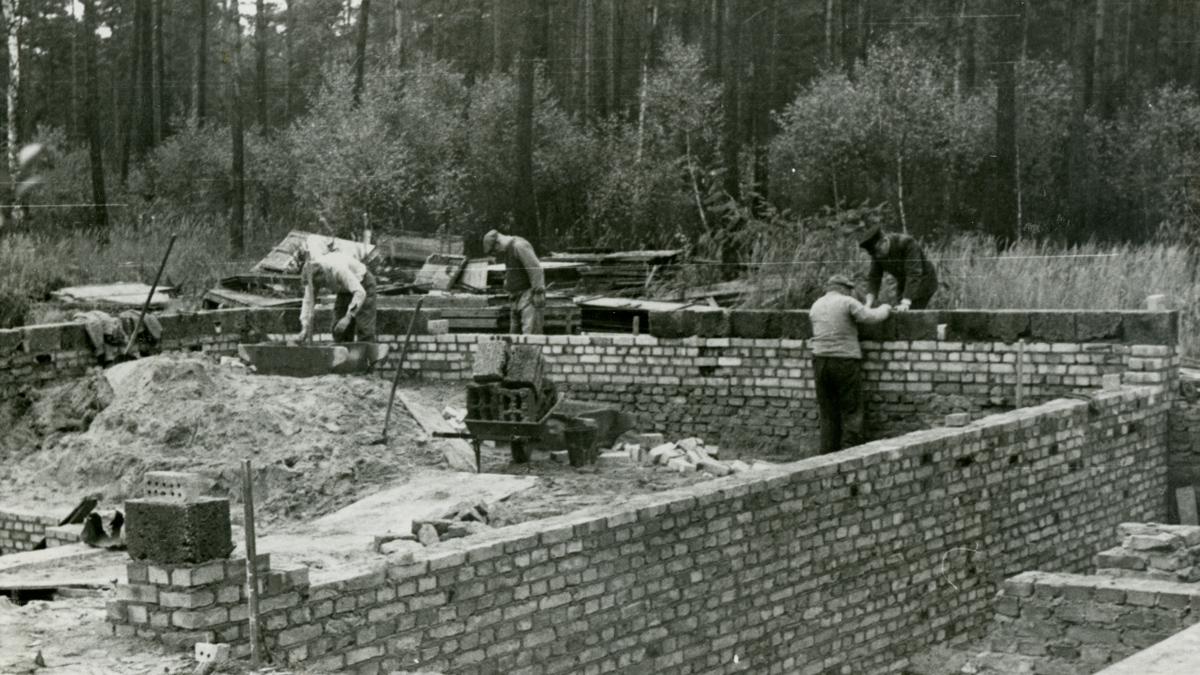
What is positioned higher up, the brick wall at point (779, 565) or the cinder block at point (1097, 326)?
the cinder block at point (1097, 326)

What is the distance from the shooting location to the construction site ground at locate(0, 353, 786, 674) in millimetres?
9172

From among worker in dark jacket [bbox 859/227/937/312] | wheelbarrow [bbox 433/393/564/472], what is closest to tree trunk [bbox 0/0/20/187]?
wheelbarrow [bbox 433/393/564/472]

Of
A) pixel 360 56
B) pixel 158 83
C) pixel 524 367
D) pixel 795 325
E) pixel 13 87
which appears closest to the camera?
pixel 524 367

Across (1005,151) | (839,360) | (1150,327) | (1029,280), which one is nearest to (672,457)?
(839,360)

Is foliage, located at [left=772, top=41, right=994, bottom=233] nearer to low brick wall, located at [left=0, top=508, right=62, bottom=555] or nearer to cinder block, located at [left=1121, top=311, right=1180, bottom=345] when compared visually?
cinder block, located at [left=1121, top=311, right=1180, bottom=345]

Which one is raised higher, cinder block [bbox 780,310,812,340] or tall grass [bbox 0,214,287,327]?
tall grass [bbox 0,214,287,327]

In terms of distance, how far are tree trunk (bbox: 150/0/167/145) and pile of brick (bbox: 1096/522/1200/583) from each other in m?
24.4

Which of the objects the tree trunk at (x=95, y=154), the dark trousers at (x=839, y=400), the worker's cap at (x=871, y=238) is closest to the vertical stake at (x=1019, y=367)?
the dark trousers at (x=839, y=400)

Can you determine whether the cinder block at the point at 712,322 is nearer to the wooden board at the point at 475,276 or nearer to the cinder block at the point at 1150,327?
the cinder block at the point at 1150,327

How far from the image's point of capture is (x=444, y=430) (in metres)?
12.5

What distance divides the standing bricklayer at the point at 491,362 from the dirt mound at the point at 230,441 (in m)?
0.83

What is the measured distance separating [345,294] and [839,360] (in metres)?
5.06

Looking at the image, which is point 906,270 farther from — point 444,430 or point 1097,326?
point 444,430

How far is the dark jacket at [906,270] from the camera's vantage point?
1430 centimetres
